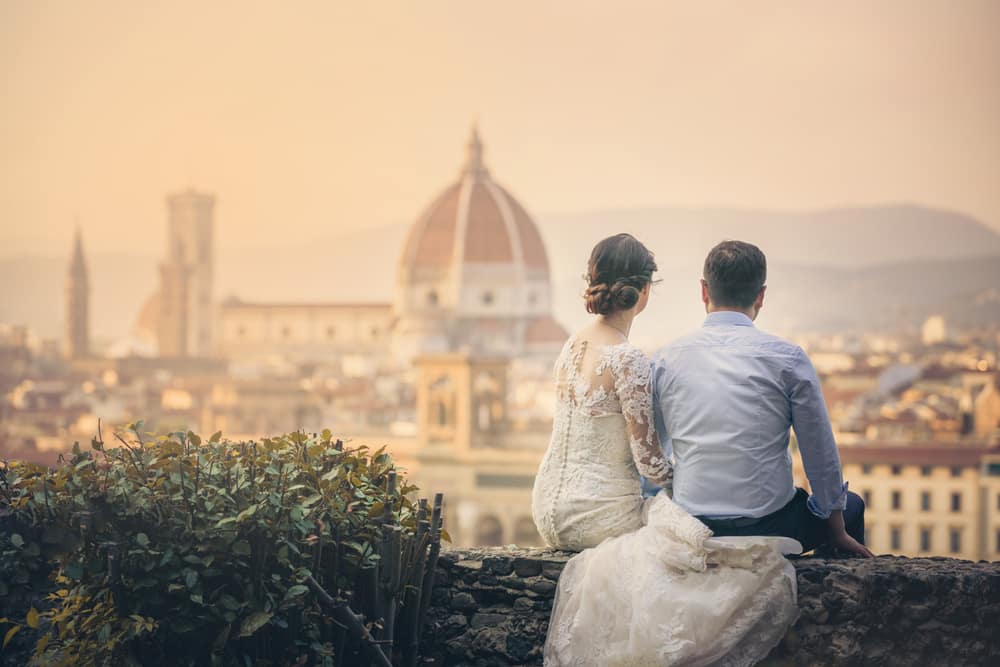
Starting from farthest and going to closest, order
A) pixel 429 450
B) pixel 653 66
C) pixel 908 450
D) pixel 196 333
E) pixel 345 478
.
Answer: pixel 196 333 < pixel 653 66 < pixel 429 450 < pixel 908 450 < pixel 345 478

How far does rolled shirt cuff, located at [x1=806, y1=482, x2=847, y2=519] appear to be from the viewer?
2.54 m

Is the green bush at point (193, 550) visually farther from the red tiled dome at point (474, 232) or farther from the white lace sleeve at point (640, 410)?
the red tiled dome at point (474, 232)

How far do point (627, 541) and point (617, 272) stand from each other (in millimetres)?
503

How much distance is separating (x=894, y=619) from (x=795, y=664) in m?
0.19

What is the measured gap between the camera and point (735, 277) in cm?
260

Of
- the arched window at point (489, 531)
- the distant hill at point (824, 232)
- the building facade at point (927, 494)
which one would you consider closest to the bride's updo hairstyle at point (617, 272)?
the building facade at point (927, 494)

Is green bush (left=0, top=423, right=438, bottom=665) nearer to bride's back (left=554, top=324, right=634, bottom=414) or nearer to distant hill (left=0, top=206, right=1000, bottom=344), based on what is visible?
bride's back (left=554, top=324, right=634, bottom=414)

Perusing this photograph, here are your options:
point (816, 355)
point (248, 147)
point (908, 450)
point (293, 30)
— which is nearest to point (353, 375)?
point (248, 147)

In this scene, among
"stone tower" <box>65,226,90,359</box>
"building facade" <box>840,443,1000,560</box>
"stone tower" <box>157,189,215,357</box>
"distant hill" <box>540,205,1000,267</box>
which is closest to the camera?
"building facade" <box>840,443,1000,560</box>

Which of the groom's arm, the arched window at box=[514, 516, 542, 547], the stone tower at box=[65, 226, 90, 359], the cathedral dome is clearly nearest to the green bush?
the groom's arm

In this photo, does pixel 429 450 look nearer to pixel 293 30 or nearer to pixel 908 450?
pixel 908 450

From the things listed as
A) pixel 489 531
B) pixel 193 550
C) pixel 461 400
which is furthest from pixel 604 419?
pixel 461 400

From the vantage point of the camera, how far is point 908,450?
32969 millimetres

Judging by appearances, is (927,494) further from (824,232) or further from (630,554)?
(630,554)
